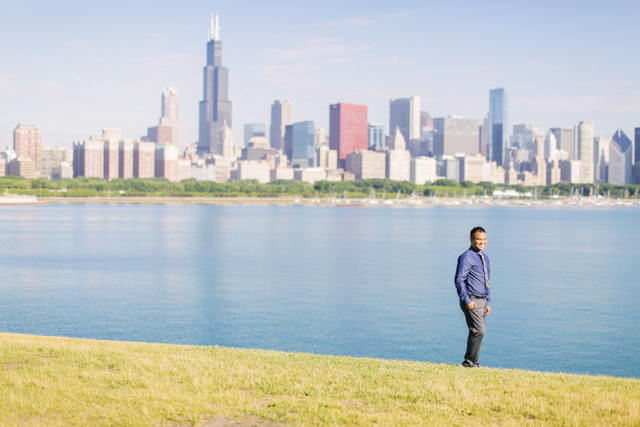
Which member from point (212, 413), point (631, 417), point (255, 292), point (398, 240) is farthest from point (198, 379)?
point (398, 240)

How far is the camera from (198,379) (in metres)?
9.50

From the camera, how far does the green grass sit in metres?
7.96

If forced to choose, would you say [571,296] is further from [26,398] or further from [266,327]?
[26,398]

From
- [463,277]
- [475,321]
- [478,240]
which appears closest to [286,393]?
[463,277]

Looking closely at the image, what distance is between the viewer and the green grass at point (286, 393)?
7965 mm

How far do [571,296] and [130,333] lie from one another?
2399 centimetres

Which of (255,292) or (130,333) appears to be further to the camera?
(255,292)

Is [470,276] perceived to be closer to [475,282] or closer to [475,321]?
[475,282]

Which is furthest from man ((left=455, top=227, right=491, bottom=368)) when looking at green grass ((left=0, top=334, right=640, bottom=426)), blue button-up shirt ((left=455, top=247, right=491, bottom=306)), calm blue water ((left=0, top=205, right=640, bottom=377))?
calm blue water ((left=0, top=205, right=640, bottom=377))

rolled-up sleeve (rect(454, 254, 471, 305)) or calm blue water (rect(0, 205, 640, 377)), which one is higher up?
rolled-up sleeve (rect(454, 254, 471, 305))

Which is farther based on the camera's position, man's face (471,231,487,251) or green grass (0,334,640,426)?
man's face (471,231,487,251)

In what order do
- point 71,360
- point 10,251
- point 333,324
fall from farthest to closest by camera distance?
1. point 10,251
2. point 333,324
3. point 71,360

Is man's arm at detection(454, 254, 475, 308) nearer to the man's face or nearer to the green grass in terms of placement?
the man's face

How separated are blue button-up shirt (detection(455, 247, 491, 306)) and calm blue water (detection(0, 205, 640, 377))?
12.1m
